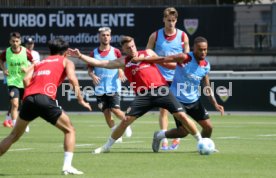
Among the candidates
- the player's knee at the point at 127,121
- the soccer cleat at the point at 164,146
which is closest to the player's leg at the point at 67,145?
the player's knee at the point at 127,121

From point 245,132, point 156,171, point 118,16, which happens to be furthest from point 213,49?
point 156,171

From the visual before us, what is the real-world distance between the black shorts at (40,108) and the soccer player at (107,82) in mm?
6721

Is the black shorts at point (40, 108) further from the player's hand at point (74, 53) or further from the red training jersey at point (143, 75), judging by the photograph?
the red training jersey at point (143, 75)

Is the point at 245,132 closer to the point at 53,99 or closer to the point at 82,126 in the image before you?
the point at 82,126

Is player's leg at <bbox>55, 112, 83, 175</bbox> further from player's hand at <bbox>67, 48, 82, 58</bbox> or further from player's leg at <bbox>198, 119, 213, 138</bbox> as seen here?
player's leg at <bbox>198, 119, 213, 138</bbox>

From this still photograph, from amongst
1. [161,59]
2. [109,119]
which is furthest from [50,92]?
[109,119]

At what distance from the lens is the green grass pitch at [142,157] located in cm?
1448

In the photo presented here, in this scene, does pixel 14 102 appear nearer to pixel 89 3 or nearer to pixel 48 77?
pixel 48 77

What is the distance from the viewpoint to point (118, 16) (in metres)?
44.1

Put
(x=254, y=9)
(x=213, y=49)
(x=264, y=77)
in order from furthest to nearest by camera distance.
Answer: (x=254, y=9) → (x=213, y=49) → (x=264, y=77)

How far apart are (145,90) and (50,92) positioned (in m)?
3.49

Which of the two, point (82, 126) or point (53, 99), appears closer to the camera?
point (53, 99)

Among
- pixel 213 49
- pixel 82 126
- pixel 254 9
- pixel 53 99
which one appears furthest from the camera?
pixel 254 9

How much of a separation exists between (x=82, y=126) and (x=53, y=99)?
1300 centimetres
